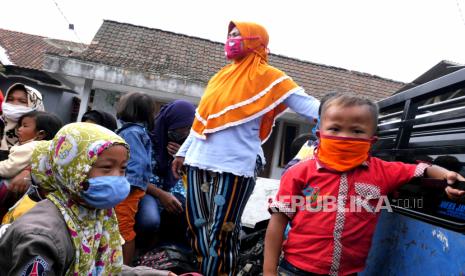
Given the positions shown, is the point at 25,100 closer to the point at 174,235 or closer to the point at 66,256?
the point at 174,235

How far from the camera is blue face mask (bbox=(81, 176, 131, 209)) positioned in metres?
1.73

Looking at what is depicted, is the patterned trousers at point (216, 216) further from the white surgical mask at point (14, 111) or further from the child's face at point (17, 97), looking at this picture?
the child's face at point (17, 97)

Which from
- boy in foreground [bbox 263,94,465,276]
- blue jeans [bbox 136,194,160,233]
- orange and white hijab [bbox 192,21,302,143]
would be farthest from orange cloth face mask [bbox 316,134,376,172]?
blue jeans [bbox 136,194,160,233]

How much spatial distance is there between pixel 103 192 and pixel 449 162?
138 centimetres

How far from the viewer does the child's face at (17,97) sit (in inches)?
159

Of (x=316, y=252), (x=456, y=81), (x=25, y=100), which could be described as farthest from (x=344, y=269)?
(x=25, y=100)

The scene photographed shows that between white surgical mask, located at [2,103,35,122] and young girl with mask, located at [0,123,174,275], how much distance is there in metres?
2.36

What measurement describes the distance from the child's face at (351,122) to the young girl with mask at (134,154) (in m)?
1.71

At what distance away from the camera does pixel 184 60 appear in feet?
42.9

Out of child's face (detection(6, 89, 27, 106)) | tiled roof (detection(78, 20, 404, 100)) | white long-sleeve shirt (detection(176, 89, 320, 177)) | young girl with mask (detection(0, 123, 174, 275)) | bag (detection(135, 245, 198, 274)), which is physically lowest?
bag (detection(135, 245, 198, 274))

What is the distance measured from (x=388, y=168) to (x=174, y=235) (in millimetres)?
2196

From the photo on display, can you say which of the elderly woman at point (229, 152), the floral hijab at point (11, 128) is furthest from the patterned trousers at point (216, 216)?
the floral hijab at point (11, 128)

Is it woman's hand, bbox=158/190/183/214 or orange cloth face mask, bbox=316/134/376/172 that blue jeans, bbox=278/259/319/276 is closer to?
orange cloth face mask, bbox=316/134/376/172

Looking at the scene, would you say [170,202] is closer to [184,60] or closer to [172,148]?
[172,148]
